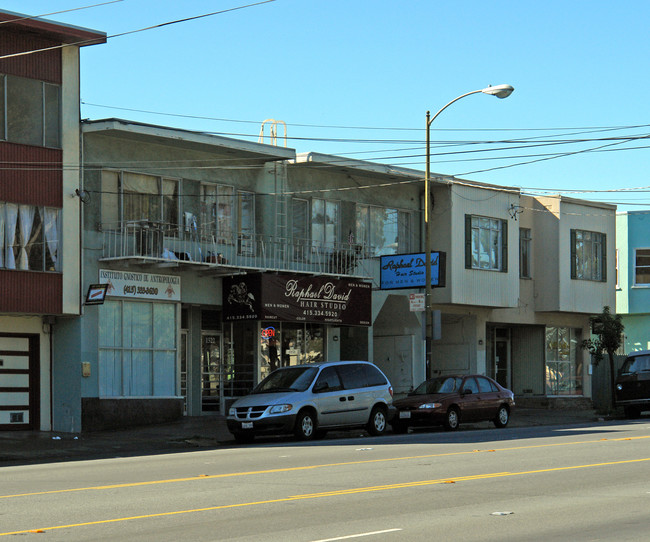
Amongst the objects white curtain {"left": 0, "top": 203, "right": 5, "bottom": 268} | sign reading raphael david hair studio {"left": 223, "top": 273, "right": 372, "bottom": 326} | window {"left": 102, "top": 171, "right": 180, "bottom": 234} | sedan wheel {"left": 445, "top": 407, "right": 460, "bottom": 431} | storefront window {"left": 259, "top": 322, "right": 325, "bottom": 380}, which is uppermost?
window {"left": 102, "top": 171, "right": 180, "bottom": 234}

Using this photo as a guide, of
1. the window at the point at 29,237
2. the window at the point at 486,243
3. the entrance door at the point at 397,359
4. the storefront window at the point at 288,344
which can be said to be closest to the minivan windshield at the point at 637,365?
the window at the point at 486,243

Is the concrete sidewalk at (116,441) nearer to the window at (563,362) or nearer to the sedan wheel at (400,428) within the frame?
the sedan wheel at (400,428)

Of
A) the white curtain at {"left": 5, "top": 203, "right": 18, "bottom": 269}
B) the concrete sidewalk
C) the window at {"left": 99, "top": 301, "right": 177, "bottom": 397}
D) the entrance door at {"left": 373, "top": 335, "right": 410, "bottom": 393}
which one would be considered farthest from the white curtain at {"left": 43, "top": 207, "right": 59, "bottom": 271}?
the entrance door at {"left": 373, "top": 335, "right": 410, "bottom": 393}

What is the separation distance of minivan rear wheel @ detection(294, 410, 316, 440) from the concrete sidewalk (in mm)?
1664

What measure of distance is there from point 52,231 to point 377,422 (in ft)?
29.7

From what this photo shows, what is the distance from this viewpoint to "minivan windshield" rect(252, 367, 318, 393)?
23.8m

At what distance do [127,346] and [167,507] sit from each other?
1632 cm

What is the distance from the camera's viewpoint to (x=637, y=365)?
111 ft

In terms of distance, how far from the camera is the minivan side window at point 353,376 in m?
24.6

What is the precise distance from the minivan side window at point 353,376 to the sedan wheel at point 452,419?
2675 millimetres

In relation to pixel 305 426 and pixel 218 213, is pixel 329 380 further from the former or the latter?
pixel 218 213

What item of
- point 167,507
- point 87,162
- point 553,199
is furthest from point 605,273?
point 167,507

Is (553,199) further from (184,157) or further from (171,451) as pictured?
(171,451)

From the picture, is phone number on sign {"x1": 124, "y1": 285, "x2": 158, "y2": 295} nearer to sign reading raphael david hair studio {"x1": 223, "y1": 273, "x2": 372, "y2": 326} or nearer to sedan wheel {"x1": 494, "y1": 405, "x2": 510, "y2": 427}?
sign reading raphael david hair studio {"x1": 223, "y1": 273, "x2": 372, "y2": 326}
